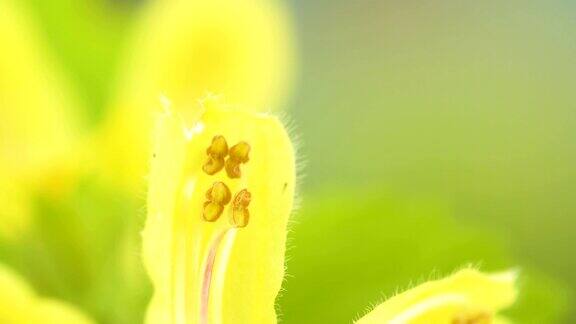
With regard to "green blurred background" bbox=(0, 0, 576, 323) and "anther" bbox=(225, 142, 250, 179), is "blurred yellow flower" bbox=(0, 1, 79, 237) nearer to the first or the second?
"green blurred background" bbox=(0, 0, 576, 323)

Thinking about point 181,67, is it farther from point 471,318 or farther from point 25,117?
point 471,318

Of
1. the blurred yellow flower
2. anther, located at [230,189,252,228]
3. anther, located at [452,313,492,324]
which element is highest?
the blurred yellow flower

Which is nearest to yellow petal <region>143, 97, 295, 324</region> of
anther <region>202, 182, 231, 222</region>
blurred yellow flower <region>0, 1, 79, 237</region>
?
anther <region>202, 182, 231, 222</region>

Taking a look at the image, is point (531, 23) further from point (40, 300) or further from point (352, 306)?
point (40, 300)

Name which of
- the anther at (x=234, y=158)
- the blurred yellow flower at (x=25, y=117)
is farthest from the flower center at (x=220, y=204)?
the blurred yellow flower at (x=25, y=117)

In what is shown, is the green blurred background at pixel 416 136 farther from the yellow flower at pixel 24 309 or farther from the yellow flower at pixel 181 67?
the yellow flower at pixel 24 309
